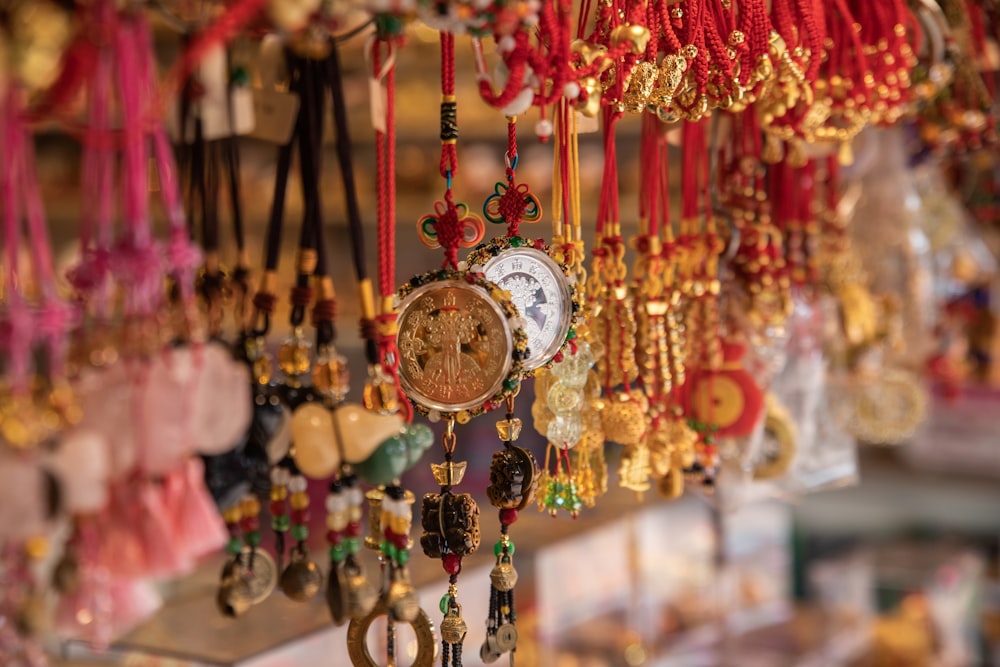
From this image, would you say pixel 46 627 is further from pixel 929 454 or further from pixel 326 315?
pixel 929 454

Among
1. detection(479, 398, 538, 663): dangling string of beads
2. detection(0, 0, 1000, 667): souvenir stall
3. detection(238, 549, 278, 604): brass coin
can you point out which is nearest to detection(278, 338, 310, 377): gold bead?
detection(0, 0, 1000, 667): souvenir stall

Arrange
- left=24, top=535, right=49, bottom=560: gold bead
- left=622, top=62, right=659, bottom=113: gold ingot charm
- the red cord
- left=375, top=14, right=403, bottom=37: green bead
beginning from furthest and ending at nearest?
left=622, top=62, right=659, bottom=113: gold ingot charm → the red cord → left=375, top=14, right=403, bottom=37: green bead → left=24, top=535, right=49, bottom=560: gold bead

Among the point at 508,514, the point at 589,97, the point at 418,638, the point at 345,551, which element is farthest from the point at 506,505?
the point at 589,97

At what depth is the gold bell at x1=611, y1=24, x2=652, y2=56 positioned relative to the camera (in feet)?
2.56

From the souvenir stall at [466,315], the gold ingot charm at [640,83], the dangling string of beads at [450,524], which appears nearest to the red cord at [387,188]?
the souvenir stall at [466,315]

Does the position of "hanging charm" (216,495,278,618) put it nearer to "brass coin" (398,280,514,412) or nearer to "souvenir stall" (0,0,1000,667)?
"souvenir stall" (0,0,1000,667)

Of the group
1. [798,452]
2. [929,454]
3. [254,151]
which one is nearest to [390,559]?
[798,452]

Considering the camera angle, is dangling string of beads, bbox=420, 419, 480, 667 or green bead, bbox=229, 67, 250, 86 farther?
dangling string of beads, bbox=420, 419, 480, 667

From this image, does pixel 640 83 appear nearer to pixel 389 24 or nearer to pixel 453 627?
pixel 389 24

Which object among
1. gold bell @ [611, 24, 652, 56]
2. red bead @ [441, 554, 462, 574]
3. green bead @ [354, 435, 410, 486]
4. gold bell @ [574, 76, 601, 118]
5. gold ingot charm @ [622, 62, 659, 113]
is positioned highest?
gold bell @ [611, 24, 652, 56]

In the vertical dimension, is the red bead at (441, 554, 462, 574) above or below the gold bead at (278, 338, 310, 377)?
below

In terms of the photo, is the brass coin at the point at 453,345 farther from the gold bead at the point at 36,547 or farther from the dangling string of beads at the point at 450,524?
the gold bead at the point at 36,547

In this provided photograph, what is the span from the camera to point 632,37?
2.56 feet

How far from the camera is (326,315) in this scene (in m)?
0.67
